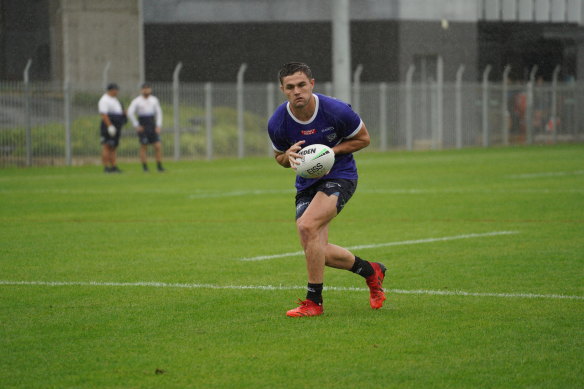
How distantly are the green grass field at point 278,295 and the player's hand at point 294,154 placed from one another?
110 centimetres

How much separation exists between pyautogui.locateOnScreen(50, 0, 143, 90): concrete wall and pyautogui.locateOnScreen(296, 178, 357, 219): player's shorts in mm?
33629

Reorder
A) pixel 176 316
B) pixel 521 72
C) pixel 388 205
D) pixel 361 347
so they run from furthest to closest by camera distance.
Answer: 1. pixel 521 72
2. pixel 388 205
3. pixel 176 316
4. pixel 361 347

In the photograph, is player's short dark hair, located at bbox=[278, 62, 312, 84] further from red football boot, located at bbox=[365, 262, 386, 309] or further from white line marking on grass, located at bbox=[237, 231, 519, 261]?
white line marking on grass, located at bbox=[237, 231, 519, 261]

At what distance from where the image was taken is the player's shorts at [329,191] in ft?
27.4

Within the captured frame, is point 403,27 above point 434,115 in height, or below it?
above

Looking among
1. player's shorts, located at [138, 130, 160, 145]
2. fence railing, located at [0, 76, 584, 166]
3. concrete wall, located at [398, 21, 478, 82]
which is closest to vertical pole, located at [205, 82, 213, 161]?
fence railing, located at [0, 76, 584, 166]

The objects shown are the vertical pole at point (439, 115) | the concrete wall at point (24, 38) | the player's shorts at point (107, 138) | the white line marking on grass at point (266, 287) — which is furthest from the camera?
the vertical pole at point (439, 115)

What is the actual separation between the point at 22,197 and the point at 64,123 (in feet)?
44.4

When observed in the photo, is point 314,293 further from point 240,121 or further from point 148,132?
point 240,121

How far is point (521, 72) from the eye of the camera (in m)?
49.0

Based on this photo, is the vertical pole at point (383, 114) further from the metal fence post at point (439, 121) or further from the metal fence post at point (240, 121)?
the metal fence post at point (240, 121)

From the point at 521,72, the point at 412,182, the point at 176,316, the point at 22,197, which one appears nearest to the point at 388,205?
the point at 412,182

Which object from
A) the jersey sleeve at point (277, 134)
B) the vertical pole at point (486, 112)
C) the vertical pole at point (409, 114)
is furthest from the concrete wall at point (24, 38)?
the jersey sleeve at point (277, 134)

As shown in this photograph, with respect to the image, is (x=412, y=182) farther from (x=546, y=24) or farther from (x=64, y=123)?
(x=546, y=24)
